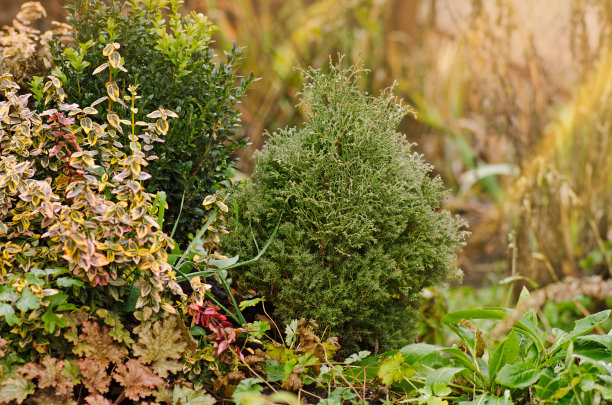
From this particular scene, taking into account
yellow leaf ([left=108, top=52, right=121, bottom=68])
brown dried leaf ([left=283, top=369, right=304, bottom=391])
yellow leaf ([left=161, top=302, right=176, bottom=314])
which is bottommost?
brown dried leaf ([left=283, top=369, right=304, bottom=391])

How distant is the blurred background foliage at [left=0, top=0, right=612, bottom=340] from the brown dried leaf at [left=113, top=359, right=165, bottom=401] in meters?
1.43

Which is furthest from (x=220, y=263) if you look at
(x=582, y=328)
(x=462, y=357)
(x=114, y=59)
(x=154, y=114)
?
(x=582, y=328)

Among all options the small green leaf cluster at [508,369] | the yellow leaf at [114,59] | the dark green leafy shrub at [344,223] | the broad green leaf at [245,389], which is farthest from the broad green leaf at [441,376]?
the yellow leaf at [114,59]

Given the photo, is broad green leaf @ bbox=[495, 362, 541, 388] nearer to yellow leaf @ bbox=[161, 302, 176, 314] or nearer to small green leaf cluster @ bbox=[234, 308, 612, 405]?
small green leaf cluster @ bbox=[234, 308, 612, 405]

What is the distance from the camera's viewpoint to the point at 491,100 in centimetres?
434

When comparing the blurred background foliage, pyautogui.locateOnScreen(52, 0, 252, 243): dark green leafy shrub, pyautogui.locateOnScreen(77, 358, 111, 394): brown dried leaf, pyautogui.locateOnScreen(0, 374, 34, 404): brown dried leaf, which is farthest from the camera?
the blurred background foliage

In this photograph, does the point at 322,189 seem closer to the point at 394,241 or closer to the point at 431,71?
the point at 394,241

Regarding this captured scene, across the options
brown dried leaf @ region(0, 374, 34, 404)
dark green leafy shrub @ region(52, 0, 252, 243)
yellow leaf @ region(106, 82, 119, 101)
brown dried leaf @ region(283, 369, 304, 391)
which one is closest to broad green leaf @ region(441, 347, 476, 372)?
brown dried leaf @ region(283, 369, 304, 391)

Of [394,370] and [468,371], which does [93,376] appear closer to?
[394,370]

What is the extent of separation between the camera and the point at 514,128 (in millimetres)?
4242

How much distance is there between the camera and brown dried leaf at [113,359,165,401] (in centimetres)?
172

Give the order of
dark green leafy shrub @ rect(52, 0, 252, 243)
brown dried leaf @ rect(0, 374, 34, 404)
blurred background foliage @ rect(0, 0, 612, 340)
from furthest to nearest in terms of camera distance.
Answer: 1. blurred background foliage @ rect(0, 0, 612, 340)
2. dark green leafy shrub @ rect(52, 0, 252, 243)
3. brown dried leaf @ rect(0, 374, 34, 404)

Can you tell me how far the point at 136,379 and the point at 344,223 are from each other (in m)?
0.94

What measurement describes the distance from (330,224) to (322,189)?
183 millimetres
